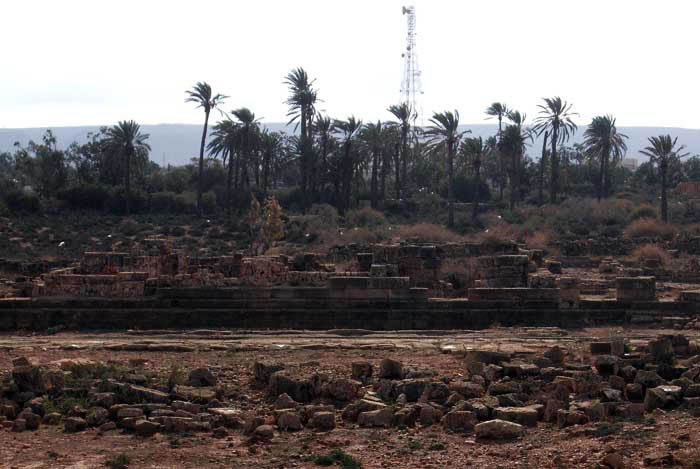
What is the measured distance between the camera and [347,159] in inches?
2312

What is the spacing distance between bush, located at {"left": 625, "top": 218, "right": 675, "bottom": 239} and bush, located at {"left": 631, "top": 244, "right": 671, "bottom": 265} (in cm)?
562

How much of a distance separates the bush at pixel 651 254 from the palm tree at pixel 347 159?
2035 centimetres

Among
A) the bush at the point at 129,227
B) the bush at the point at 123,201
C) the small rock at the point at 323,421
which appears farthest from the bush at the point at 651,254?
the bush at the point at 123,201

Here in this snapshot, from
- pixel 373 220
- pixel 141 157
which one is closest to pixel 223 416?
pixel 373 220

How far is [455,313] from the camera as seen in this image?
21.9m

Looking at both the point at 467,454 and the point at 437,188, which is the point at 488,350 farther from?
the point at 437,188

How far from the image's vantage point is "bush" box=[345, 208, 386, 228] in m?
52.6

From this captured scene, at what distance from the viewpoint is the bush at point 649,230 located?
48281 mm

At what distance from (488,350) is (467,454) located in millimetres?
5100

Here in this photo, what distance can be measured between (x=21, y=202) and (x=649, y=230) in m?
32.4

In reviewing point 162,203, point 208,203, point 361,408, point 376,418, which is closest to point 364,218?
point 208,203

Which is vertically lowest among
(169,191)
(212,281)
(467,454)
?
(467,454)

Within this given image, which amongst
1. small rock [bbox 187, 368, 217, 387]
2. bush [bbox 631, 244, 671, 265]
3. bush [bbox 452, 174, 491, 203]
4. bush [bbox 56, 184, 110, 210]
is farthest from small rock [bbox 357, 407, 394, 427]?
bush [bbox 452, 174, 491, 203]

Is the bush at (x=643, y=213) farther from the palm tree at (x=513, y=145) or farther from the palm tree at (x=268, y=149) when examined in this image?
the palm tree at (x=268, y=149)
